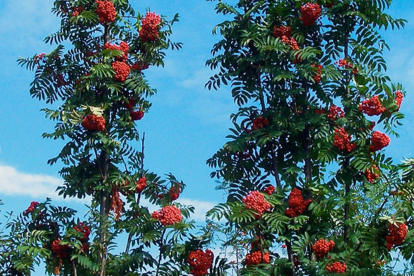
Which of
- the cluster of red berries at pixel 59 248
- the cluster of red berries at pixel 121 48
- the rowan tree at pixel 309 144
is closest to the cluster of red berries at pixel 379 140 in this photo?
the rowan tree at pixel 309 144

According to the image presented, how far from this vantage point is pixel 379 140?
6945mm

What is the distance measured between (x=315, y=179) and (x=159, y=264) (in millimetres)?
2073

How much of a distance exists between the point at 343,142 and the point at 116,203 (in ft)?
8.94

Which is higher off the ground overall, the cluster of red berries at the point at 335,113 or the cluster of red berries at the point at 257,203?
the cluster of red berries at the point at 335,113

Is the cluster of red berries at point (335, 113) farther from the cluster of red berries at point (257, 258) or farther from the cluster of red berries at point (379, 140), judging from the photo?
the cluster of red berries at point (257, 258)

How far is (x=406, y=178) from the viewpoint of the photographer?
6.93m

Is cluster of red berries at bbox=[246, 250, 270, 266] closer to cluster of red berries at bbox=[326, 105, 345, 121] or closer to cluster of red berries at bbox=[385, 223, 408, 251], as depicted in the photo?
cluster of red berries at bbox=[385, 223, 408, 251]

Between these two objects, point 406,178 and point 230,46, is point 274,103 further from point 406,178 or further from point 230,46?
point 406,178

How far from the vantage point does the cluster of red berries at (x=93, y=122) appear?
7.57m

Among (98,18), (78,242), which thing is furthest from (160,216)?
(98,18)

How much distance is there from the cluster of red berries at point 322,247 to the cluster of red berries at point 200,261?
3.63ft

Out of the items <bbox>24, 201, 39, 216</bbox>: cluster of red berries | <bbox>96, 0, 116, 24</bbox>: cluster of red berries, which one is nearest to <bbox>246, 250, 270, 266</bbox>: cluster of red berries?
<bbox>24, 201, 39, 216</bbox>: cluster of red berries

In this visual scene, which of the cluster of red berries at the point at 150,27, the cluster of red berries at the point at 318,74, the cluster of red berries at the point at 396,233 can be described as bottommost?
the cluster of red berries at the point at 396,233

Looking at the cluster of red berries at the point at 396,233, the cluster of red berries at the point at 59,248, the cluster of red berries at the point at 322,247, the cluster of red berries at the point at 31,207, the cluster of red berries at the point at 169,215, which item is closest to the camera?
the cluster of red berries at the point at 396,233
